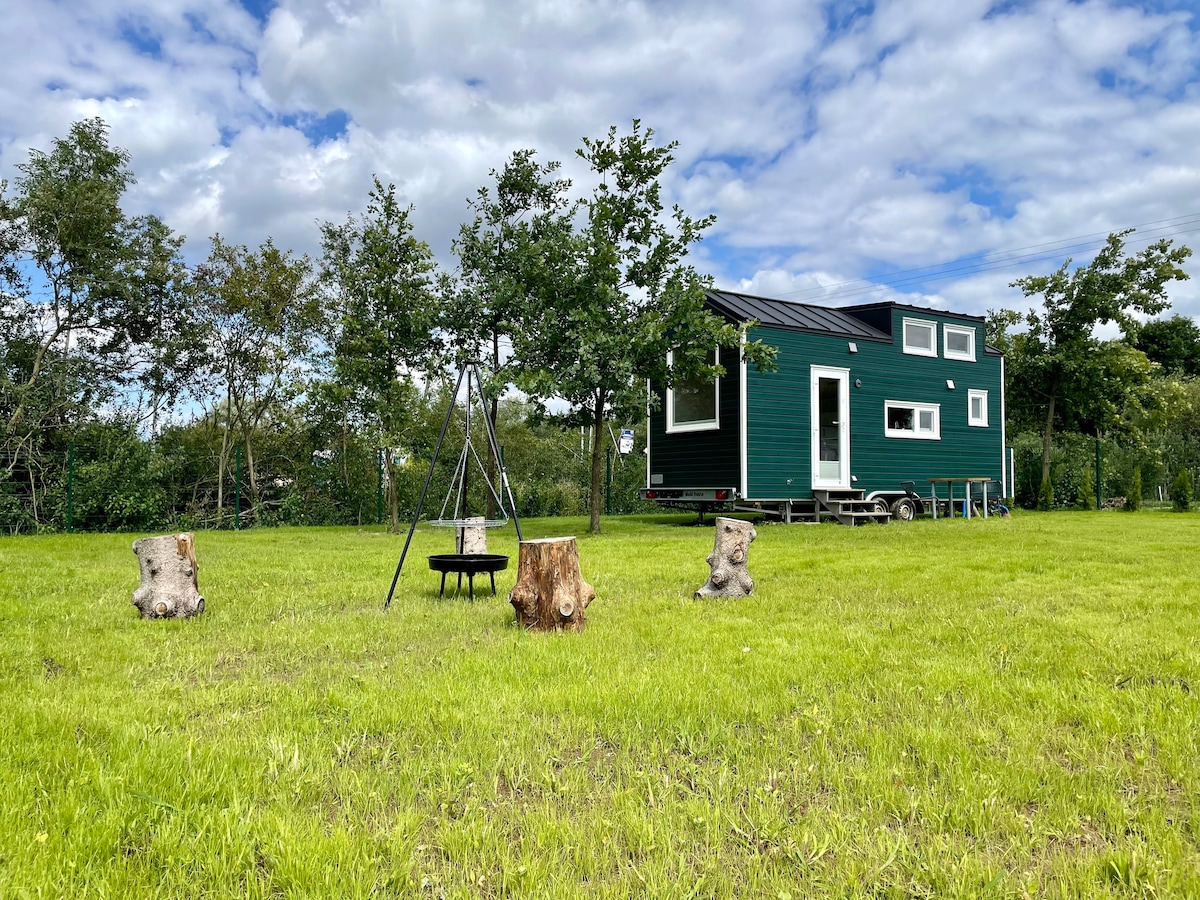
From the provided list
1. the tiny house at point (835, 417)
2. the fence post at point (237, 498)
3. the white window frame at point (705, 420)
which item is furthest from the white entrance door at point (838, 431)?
the fence post at point (237, 498)

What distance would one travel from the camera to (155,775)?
2697mm

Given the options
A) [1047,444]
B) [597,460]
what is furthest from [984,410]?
[597,460]

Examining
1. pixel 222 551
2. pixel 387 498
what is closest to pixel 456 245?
pixel 387 498

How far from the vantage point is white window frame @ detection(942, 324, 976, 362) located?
1820cm

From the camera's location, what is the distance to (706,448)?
1602 cm

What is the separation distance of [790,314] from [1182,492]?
1104cm

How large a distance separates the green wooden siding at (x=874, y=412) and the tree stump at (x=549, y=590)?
10.3 meters

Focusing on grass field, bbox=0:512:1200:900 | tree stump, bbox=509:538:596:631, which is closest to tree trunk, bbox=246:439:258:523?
grass field, bbox=0:512:1200:900

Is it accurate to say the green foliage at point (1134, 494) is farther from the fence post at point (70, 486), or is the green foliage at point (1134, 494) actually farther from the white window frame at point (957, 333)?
the fence post at point (70, 486)

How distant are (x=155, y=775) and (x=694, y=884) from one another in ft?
6.20

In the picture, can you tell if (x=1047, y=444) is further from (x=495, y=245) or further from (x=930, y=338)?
(x=495, y=245)

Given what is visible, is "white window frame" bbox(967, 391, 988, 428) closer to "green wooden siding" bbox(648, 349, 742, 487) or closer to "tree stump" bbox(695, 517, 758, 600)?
"green wooden siding" bbox(648, 349, 742, 487)

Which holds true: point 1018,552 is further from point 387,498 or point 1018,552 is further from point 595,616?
point 387,498

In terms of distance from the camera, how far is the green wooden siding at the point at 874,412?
1548 centimetres
